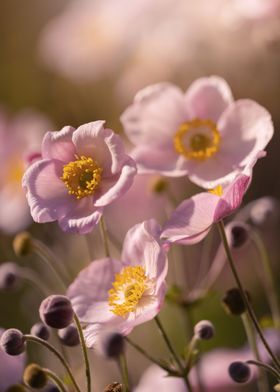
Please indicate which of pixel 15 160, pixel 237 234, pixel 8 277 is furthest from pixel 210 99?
pixel 15 160

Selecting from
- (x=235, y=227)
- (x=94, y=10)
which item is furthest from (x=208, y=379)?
(x=94, y=10)

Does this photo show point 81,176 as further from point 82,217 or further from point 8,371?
point 8,371

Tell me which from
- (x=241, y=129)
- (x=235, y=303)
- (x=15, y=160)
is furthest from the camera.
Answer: (x=15, y=160)

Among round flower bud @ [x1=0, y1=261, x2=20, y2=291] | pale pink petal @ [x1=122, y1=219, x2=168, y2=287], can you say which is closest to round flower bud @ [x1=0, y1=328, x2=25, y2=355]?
pale pink petal @ [x1=122, y1=219, x2=168, y2=287]

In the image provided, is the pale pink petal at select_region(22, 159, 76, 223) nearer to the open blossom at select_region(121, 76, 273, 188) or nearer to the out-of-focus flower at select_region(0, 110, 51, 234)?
the open blossom at select_region(121, 76, 273, 188)

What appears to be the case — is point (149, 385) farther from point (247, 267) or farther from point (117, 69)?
point (117, 69)

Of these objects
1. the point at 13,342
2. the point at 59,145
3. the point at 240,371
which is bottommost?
the point at 240,371

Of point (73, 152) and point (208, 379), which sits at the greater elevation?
point (73, 152)
